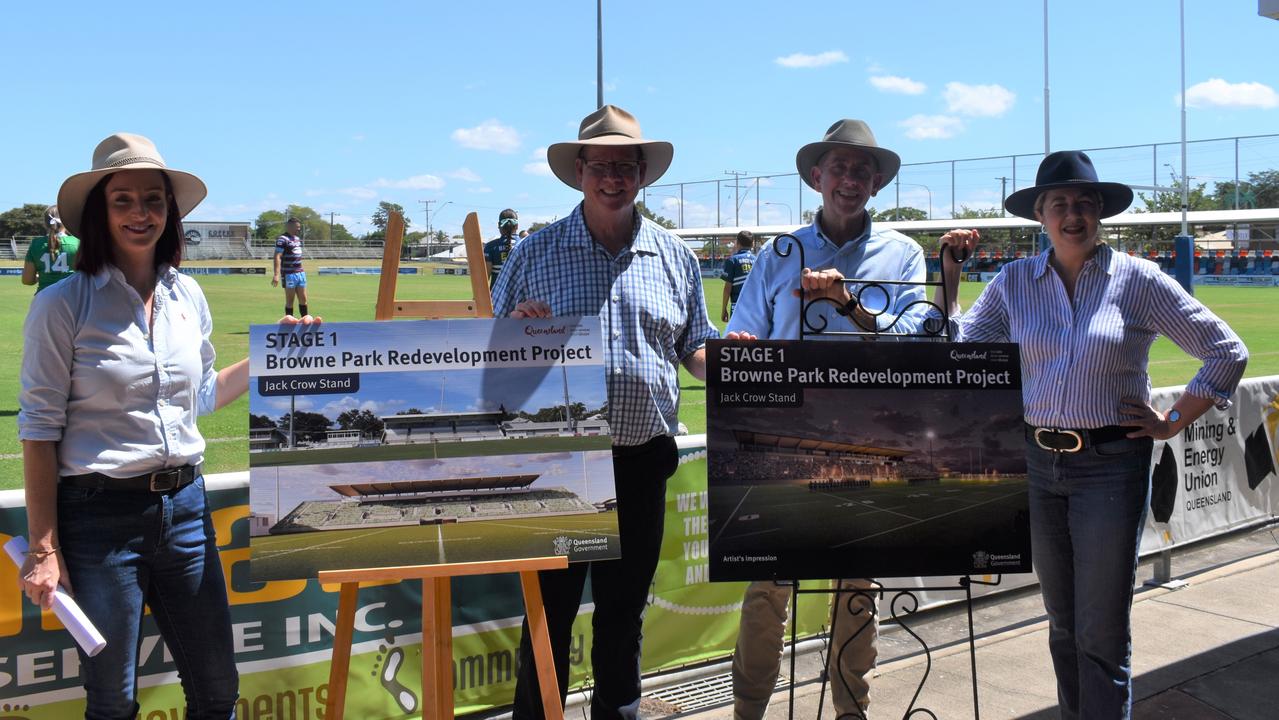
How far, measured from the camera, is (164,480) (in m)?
2.87

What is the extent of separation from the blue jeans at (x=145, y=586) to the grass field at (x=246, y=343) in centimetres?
384

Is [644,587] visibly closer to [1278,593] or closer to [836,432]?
[836,432]

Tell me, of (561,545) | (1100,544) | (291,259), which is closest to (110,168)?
(561,545)

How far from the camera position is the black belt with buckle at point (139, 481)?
9.12ft

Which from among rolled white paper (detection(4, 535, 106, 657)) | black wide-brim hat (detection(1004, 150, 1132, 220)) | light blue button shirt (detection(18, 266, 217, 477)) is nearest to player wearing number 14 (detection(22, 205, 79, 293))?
light blue button shirt (detection(18, 266, 217, 477))

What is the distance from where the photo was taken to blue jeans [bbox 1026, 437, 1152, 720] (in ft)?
11.1

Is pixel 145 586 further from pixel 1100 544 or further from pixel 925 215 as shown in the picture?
pixel 925 215

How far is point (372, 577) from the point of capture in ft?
9.29

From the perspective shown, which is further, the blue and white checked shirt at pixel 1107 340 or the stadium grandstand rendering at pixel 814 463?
the blue and white checked shirt at pixel 1107 340

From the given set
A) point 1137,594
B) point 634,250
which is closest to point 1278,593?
point 1137,594

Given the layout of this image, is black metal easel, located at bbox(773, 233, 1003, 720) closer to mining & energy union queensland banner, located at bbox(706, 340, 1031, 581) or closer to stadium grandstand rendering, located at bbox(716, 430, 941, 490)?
mining & energy union queensland banner, located at bbox(706, 340, 1031, 581)

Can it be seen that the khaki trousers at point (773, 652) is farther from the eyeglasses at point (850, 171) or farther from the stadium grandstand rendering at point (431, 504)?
the eyeglasses at point (850, 171)

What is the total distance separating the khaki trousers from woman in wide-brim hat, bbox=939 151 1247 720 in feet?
2.16

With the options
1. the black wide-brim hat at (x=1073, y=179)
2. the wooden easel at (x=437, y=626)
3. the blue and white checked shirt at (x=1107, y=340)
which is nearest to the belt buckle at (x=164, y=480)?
the wooden easel at (x=437, y=626)
